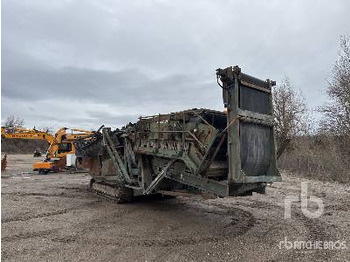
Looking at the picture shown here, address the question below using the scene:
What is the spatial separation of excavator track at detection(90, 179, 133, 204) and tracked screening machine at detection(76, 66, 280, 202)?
0.91 meters

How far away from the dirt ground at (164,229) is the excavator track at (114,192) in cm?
18

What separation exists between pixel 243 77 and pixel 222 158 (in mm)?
1471

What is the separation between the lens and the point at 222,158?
6.42 m

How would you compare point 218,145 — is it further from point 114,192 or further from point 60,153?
point 60,153

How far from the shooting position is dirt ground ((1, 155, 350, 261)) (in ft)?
17.3

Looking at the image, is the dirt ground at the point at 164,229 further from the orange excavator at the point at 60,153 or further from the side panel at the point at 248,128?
the orange excavator at the point at 60,153

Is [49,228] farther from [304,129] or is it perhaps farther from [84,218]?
[304,129]

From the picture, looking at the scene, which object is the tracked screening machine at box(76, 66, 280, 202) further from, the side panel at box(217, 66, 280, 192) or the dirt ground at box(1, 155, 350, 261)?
the dirt ground at box(1, 155, 350, 261)

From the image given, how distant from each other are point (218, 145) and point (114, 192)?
159 inches

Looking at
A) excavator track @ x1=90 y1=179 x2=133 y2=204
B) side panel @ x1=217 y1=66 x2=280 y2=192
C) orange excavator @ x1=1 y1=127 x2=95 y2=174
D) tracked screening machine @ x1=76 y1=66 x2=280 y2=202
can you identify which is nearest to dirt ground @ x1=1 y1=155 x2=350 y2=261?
excavator track @ x1=90 y1=179 x2=133 y2=204

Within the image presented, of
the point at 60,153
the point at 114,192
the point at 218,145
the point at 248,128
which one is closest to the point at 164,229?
the point at 218,145

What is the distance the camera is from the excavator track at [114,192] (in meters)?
8.83

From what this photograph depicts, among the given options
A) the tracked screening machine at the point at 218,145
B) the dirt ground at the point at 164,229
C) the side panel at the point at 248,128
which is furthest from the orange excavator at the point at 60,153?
the side panel at the point at 248,128

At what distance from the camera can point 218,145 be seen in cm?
599
